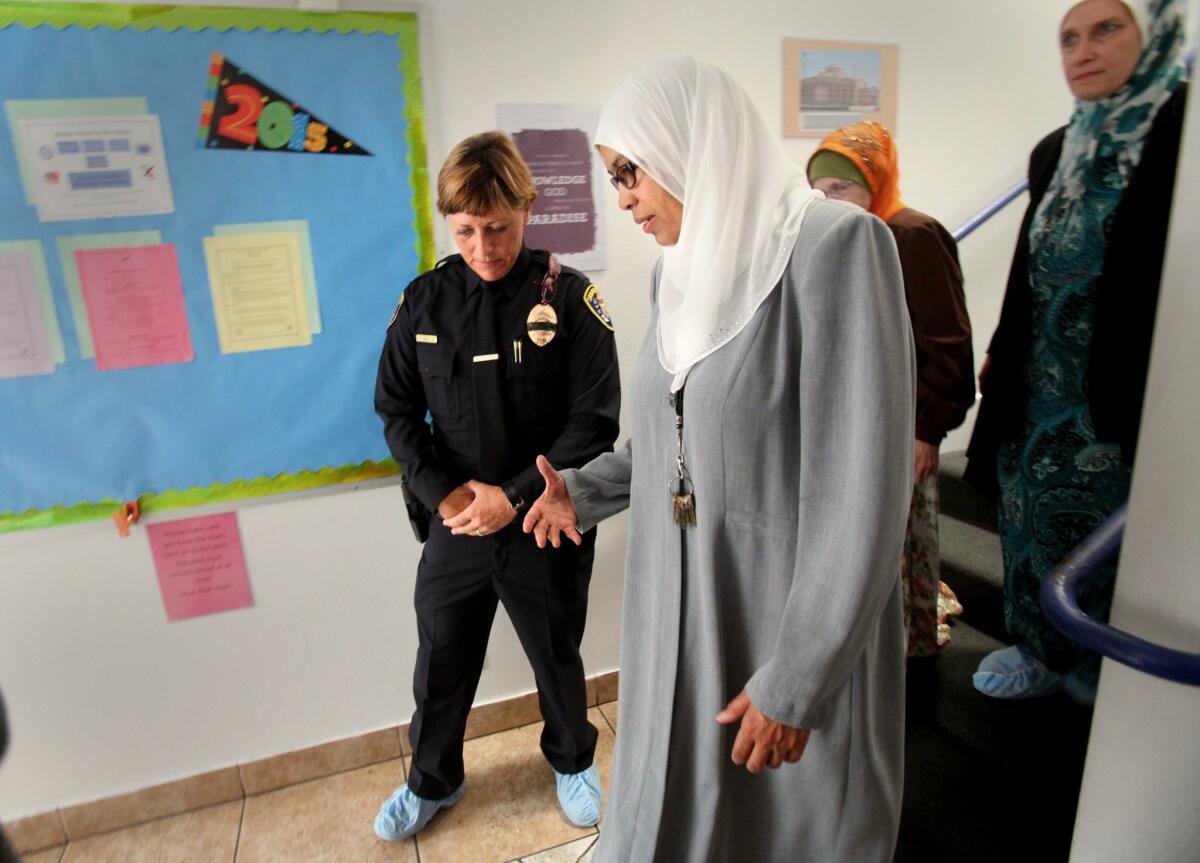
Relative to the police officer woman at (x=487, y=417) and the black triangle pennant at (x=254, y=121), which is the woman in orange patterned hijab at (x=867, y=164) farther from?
the black triangle pennant at (x=254, y=121)

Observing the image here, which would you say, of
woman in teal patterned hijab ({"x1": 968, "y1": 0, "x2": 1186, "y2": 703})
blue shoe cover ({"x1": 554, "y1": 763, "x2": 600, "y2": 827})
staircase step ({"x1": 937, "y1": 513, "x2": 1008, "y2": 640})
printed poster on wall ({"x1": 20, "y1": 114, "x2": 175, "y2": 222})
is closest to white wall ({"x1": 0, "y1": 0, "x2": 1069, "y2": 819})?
blue shoe cover ({"x1": 554, "y1": 763, "x2": 600, "y2": 827})

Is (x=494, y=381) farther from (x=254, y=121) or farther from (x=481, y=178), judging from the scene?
(x=254, y=121)

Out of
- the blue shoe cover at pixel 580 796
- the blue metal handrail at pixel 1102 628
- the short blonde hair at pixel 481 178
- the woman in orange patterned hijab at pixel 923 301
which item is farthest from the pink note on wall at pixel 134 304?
the blue metal handrail at pixel 1102 628

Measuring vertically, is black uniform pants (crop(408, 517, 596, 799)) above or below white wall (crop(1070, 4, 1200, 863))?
below

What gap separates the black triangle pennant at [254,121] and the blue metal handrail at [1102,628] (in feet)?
5.27

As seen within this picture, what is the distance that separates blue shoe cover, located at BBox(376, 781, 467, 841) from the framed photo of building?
2008mm

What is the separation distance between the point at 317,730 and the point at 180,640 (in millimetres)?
436

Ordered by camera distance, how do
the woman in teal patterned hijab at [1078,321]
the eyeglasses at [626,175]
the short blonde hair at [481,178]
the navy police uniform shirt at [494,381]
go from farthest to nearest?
the navy police uniform shirt at [494,381], the short blonde hair at [481,178], the woman in teal patterned hijab at [1078,321], the eyeglasses at [626,175]

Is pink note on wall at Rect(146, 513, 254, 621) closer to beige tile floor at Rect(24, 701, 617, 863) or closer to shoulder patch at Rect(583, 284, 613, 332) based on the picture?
beige tile floor at Rect(24, 701, 617, 863)

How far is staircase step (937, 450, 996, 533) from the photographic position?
2.37m

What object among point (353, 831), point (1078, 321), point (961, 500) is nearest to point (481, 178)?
point (1078, 321)

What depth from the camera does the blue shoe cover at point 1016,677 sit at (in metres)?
1.70

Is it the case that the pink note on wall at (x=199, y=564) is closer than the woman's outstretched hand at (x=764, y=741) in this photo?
No

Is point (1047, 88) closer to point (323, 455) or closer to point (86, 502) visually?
point (323, 455)
